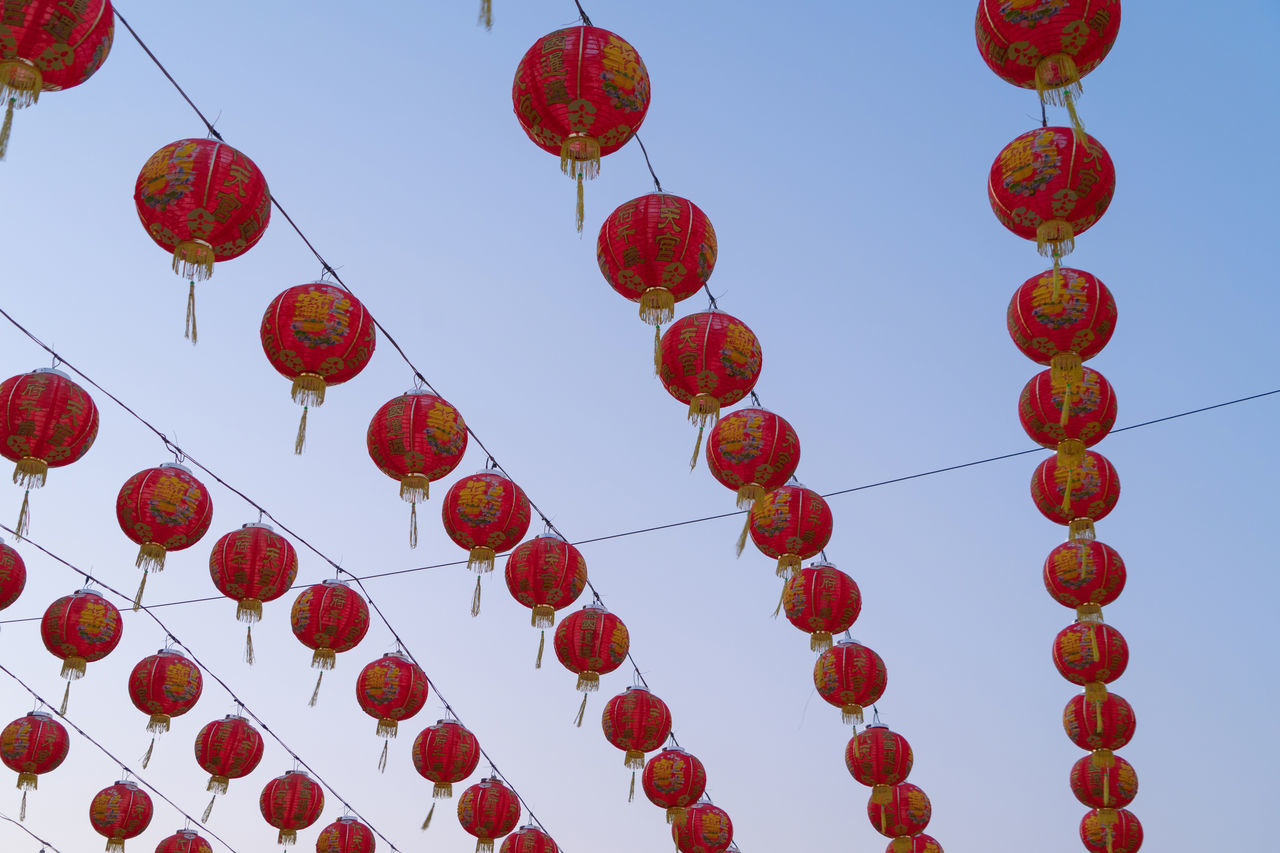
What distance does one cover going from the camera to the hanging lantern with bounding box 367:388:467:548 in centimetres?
554

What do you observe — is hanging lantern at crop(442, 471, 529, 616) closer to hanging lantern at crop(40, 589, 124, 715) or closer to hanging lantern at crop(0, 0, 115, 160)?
hanging lantern at crop(40, 589, 124, 715)

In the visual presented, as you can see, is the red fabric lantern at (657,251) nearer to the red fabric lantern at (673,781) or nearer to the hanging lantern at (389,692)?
the hanging lantern at (389,692)

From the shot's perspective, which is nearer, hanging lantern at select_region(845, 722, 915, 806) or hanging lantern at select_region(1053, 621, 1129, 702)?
hanging lantern at select_region(1053, 621, 1129, 702)

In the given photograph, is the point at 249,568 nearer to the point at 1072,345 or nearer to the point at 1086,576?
the point at 1072,345

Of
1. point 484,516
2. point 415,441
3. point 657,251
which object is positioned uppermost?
point 657,251

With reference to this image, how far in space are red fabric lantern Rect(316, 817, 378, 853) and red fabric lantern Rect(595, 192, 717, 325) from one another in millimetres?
6181

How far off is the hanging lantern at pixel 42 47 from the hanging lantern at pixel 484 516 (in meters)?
3.23

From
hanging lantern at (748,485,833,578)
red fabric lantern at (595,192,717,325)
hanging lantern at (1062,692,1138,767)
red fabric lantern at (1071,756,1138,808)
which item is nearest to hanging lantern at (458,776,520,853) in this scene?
hanging lantern at (748,485,833,578)

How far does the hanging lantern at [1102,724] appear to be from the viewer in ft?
26.5

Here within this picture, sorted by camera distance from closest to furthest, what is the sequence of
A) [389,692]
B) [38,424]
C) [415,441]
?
[38,424] → [415,441] → [389,692]

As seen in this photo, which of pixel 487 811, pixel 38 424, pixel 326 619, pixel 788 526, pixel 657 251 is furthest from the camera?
pixel 487 811

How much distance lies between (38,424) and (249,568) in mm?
1427

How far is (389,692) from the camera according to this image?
25.1 feet

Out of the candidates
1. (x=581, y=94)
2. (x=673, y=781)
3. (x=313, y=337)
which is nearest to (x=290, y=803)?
(x=673, y=781)
